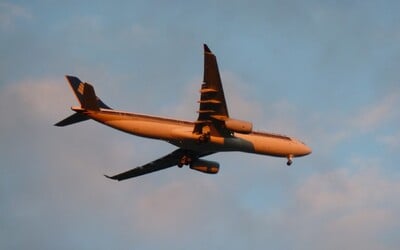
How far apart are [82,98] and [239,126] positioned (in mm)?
11736

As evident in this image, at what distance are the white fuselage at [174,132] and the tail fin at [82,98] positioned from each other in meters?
0.43

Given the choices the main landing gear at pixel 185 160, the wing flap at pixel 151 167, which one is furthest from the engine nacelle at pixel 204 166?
the wing flap at pixel 151 167

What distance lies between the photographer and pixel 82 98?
5966 cm

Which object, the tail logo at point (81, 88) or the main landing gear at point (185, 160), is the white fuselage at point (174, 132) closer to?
the tail logo at point (81, 88)

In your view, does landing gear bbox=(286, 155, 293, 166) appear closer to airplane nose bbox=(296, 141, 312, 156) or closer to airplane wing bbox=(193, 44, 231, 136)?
airplane nose bbox=(296, 141, 312, 156)

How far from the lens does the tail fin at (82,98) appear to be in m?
59.0

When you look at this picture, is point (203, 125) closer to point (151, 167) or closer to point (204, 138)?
point (204, 138)

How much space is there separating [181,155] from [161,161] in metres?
2.09

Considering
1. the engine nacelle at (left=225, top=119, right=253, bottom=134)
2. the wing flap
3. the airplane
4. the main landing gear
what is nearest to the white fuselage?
the airplane

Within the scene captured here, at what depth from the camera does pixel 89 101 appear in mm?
59438

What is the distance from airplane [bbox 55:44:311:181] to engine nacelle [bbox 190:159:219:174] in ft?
6.98

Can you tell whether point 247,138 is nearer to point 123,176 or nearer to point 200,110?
point 200,110

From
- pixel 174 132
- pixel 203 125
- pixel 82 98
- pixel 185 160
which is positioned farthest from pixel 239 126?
pixel 82 98

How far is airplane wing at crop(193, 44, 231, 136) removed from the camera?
5484 centimetres
